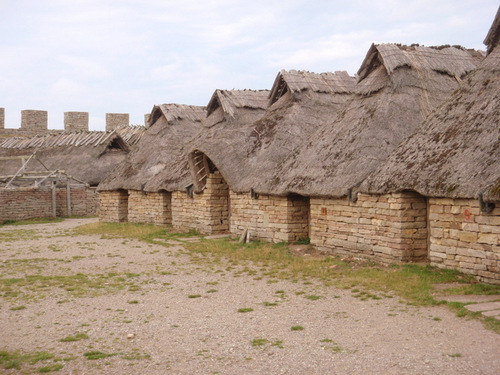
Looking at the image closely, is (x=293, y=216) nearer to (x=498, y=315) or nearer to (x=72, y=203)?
(x=498, y=315)

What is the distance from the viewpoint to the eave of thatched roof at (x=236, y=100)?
21.1m

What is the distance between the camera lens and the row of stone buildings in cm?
999

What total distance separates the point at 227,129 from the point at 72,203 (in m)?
11.6

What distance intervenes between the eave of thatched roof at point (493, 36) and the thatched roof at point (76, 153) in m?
22.0

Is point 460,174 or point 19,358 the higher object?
point 460,174

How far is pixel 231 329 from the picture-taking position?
7629 mm

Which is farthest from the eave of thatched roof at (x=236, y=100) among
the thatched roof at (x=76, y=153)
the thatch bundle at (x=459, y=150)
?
the thatched roof at (x=76, y=153)

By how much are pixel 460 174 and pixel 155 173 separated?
605 inches

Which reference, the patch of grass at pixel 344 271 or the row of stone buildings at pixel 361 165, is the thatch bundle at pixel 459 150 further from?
the patch of grass at pixel 344 271

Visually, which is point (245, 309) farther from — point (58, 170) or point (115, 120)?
point (115, 120)

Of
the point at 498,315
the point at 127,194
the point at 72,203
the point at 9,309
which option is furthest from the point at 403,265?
the point at 72,203

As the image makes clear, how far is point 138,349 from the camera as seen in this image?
6816 millimetres

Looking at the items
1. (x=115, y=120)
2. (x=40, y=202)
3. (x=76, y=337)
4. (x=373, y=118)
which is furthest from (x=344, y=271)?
(x=115, y=120)

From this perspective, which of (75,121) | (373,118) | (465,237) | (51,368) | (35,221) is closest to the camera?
(51,368)
